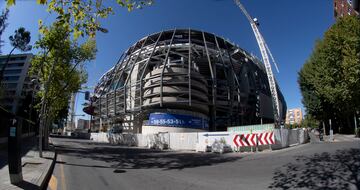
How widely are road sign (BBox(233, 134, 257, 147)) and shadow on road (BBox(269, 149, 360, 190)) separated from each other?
836cm

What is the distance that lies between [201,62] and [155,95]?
18.7 m

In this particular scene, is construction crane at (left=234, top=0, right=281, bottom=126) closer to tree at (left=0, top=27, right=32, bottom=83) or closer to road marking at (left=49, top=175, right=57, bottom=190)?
tree at (left=0, top=27, right=32, bottom=83)

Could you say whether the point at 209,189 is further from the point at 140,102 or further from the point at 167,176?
the point at 140,102

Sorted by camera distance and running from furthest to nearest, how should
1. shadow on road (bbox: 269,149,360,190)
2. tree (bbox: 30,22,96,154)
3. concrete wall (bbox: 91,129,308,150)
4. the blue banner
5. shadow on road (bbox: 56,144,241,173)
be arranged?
the blue banner < concrete wall (bbox: 91,129,308,150) < tree (bbox: 30,22,96,154) < shadow on road (bbox: 56,144,241,173) < shadow on road (bbox: 269,149,360,190)

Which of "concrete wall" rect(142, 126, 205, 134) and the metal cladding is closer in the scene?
"concrete wall" rect(142, 126, 205, 134)

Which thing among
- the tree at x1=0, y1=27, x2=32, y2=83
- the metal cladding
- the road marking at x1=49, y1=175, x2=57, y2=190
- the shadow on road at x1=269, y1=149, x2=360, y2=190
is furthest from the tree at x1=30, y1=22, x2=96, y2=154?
the metal cladding

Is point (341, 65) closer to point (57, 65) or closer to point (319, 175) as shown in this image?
point (319, 175)

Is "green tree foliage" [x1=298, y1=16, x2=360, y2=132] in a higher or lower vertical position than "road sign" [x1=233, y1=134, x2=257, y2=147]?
higher

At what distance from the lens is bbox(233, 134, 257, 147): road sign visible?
19734 mm

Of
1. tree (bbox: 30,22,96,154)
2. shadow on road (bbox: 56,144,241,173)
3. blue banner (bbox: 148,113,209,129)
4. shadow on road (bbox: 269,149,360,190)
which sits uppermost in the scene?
tree (bbox: 30,22,96,154)

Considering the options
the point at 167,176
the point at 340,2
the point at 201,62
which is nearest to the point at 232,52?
the point at 201,62

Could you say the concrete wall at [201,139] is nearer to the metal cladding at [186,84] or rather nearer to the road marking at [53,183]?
the road marking at [53,183]

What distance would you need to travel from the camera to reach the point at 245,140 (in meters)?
20.0

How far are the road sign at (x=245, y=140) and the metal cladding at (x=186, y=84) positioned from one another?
29.4 metres
